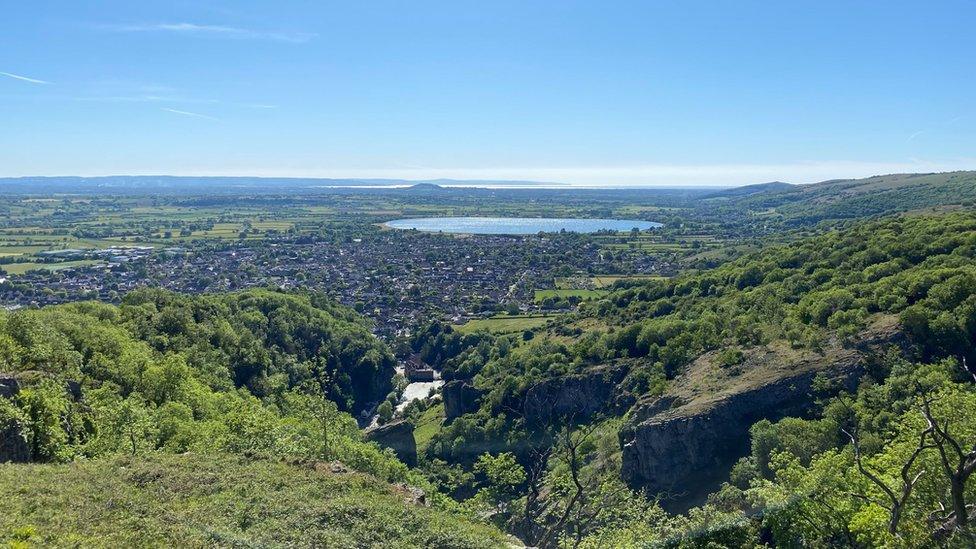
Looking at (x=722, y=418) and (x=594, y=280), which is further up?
(x=722, y=418)

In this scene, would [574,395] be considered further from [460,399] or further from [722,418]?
[722,418]

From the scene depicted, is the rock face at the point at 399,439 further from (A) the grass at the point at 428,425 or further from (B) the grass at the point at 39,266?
(B) the grass at the point at 39,266

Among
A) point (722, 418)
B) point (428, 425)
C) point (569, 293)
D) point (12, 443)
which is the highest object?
point (12, 443)

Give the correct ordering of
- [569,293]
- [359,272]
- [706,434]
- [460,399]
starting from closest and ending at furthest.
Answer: [706,434]
[460,399]
[569,293]
[359,272]

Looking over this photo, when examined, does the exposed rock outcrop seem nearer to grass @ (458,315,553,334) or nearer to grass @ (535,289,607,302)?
grass @ (458,315,553,334)

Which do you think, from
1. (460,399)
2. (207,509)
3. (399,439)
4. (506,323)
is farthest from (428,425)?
(207,509)

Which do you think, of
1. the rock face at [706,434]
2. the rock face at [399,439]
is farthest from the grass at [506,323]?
the rock face at [706,434]

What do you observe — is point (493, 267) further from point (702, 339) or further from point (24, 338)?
point (24, 338)
